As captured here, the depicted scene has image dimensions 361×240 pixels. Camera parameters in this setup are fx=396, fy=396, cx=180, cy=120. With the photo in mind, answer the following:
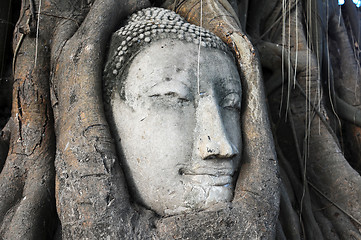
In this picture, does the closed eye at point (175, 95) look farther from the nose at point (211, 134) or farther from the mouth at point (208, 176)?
the mouth at point (208, 176)

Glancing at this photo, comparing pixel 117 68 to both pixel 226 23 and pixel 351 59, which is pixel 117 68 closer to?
pixel 226 23

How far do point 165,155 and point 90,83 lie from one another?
1.34 feet

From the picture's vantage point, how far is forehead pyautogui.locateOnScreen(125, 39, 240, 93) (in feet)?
5.15

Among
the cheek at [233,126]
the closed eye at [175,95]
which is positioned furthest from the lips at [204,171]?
the closed eye at [175,95]

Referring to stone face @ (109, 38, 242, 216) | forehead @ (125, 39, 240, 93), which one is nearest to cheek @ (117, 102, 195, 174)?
stone face @ (109, 38, 242, 216)

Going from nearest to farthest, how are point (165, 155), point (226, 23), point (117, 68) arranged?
1. point (165, 155)
2. point (117, 68)
3. point (226, 23)

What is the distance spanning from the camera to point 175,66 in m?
1.58

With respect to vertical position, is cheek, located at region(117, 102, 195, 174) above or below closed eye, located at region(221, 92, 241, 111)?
below

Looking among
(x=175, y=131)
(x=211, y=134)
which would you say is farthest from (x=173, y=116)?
(x=211, y=134)

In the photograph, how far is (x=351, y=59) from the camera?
3.20m

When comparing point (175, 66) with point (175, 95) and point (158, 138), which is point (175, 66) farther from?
point (158, 138)

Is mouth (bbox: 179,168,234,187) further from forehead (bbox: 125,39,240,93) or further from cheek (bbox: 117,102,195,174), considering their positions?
forehead (bbox: 125,39,240,93)

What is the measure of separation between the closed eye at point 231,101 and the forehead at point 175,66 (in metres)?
0.05

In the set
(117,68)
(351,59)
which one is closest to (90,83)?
(117,68)
